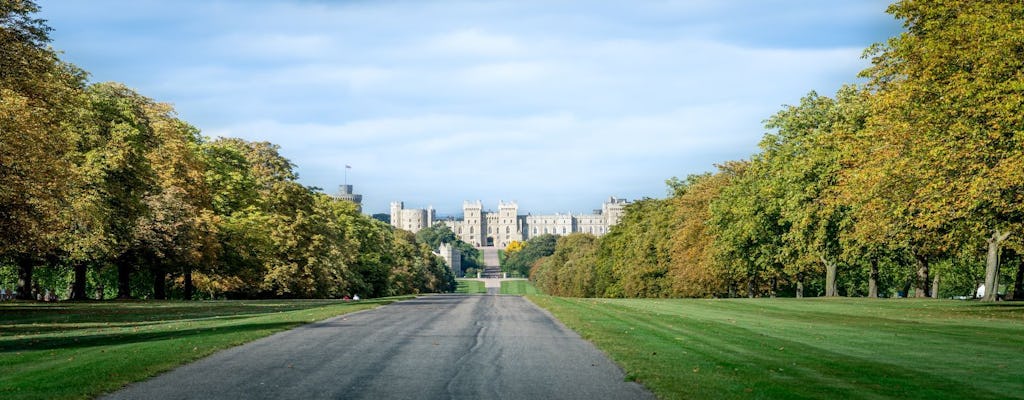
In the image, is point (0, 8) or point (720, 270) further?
point (720, 270)

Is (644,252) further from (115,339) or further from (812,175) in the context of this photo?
(115,339)

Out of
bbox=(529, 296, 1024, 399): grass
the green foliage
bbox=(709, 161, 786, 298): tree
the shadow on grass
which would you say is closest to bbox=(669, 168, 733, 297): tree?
bbox=(709, 161, 786, 298): tree

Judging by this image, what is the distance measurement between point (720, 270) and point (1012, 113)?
47.9m

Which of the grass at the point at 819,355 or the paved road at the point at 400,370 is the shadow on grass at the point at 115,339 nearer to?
the paved road at the point at 400,370

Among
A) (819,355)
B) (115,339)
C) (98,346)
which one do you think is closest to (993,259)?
(819,355)

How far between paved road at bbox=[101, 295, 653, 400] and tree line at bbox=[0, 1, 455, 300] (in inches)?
624

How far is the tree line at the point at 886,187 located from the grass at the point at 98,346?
2335 centimetres

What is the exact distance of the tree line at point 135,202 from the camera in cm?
3444

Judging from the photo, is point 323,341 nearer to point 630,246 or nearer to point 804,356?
point 804,356

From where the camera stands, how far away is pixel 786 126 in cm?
6606

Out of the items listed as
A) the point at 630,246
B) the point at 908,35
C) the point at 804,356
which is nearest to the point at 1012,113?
the point at 908,35

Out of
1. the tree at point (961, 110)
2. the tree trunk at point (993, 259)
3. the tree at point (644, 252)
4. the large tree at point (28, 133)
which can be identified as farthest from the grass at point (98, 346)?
the tree at point (644, 252)

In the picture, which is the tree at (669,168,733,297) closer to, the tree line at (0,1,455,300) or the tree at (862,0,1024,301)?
the tree line at (0,1,455,300)

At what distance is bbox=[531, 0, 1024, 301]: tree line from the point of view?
3200cm
